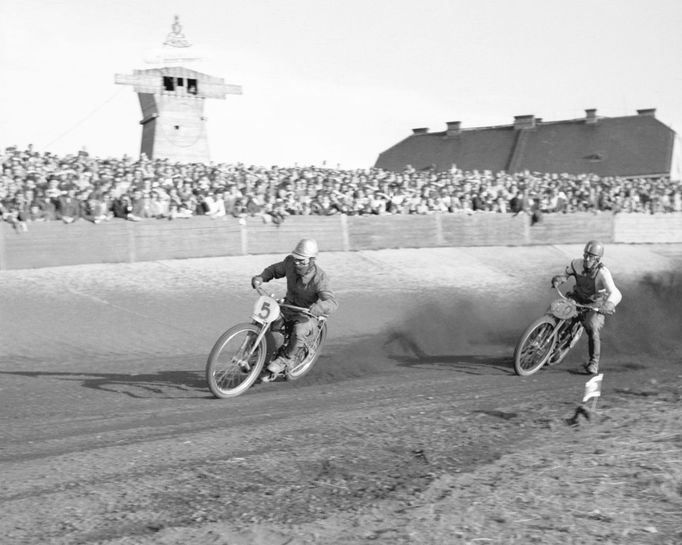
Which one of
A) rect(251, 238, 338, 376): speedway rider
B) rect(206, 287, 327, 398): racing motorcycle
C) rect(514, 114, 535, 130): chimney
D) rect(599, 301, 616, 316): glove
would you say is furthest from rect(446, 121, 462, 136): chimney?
rect(206, 287, 327, 398): racing motorcycle

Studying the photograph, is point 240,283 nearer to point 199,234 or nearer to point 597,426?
point 199,234

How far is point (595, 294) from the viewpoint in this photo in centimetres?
1122

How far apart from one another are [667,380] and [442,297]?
32.6 feet

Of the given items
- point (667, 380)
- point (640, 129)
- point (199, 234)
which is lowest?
point (667, 380)

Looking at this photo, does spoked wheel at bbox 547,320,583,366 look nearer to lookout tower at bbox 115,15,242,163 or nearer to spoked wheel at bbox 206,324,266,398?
spoked wheel at bbox 206,324,266,398

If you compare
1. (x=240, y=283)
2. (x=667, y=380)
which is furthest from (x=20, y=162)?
(x=667, y=380)

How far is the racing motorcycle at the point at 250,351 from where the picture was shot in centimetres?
903

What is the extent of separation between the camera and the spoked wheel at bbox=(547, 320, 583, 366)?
11391 mm

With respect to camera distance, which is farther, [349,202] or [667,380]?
[349,202]

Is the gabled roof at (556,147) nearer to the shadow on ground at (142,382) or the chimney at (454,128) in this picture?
the chimney at (454,128)

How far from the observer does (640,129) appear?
7025 centimetres

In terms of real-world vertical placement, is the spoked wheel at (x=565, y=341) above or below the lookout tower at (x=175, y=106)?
below

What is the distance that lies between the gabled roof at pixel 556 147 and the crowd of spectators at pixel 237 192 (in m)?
38.4

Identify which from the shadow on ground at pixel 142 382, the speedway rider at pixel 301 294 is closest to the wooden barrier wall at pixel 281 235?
the shadow on ground at pixel 142 382
